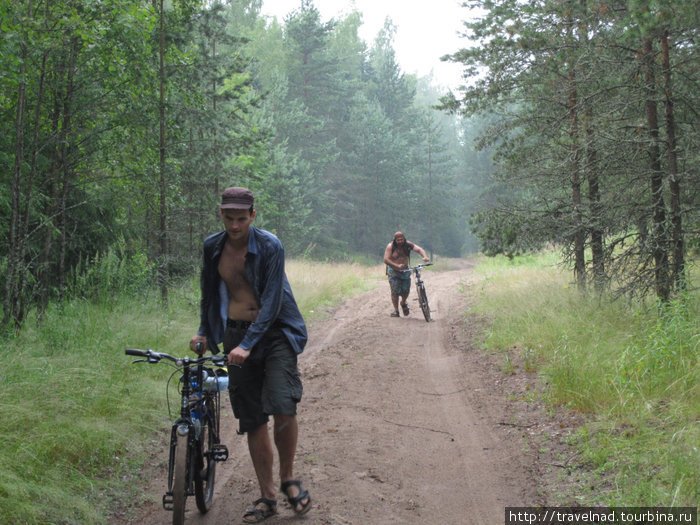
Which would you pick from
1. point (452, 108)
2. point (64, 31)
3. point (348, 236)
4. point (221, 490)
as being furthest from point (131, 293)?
point (348, 236)

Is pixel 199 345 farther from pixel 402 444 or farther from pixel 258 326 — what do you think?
pixel 402 444

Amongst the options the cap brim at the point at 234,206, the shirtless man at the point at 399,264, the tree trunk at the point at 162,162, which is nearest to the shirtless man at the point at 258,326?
the cap brim at the point at 234,206

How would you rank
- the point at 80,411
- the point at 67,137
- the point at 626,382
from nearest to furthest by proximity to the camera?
the point at 80,411 → the point at 626,382 → the point at 67,137

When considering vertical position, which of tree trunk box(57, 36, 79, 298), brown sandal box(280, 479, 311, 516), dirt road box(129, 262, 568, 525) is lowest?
dirt road box(129, 262, 568, 525)

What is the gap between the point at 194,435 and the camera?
3676 millimetres

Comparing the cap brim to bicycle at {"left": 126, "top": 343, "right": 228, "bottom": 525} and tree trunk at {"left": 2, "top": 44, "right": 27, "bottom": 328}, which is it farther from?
tree trunk at {"left": 2, "top": 44, "right": 27, "bottom": 328}

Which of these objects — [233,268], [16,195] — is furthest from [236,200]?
[16,195]

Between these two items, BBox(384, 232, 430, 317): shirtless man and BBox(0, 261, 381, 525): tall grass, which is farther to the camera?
BBox(384, 232, 430, 317): shirtless man

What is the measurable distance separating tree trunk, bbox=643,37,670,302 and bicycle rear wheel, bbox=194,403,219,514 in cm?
610

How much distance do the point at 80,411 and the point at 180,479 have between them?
232 cm

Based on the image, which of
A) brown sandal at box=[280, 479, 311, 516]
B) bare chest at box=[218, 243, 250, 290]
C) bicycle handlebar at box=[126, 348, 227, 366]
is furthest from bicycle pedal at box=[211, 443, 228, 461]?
bare chest at box=[218, 243, 250, 290]

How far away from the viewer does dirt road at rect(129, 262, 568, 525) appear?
407cm

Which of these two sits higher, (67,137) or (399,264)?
(67,137)

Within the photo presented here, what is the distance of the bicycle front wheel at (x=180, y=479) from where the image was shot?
11.3ft
